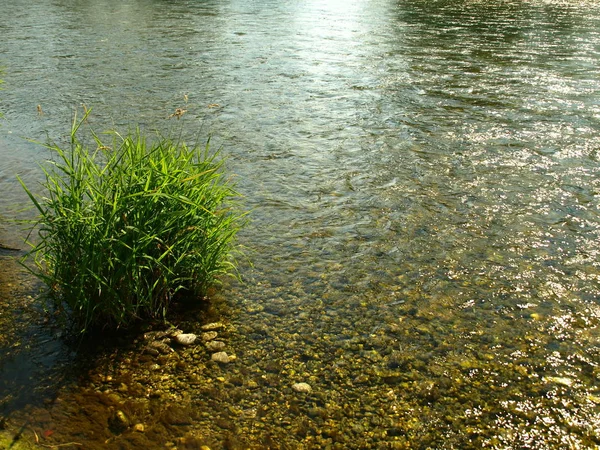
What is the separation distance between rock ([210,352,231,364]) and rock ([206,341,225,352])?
0.06 m

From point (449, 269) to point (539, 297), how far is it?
819 millimetres

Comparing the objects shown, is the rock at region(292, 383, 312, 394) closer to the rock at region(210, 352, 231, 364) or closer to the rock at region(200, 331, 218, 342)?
the rock at region(210, 352, 231, 364)

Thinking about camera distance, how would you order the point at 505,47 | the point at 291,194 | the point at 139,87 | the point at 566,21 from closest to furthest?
the point at 291,194 → the point at 139,87 → the point at 505,47 → the point at 566,21

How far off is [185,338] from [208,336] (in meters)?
0.18

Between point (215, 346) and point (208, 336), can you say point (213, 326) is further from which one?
point (215, 346)

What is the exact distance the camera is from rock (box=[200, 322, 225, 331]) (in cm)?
480

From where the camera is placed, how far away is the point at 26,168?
7668 mm

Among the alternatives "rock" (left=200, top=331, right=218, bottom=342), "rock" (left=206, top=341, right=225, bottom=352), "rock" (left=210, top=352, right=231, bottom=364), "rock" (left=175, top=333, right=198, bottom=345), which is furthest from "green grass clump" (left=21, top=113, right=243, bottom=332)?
"rock" (left=210, top=352, right=231, bottom=364)

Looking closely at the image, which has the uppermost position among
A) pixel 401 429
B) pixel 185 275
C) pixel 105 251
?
pixel 105 251

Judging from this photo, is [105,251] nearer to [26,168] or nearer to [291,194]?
[291,194]

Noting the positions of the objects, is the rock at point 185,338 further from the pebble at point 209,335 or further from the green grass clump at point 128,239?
the green grass clump at point 128,239

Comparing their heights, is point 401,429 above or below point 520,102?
below

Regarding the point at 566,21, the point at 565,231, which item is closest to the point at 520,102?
the point at 565,231

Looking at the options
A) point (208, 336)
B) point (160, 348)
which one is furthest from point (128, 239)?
point (208, 336)
